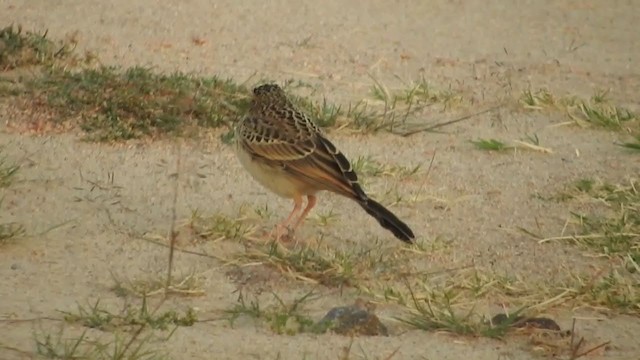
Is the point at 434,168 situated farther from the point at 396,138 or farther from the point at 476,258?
the point at 476,258

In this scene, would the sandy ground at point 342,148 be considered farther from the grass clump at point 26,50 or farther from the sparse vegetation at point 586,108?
the grass clump at point 26,50

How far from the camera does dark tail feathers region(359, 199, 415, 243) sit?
7.52 m

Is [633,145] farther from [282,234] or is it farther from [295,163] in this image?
[282,234]

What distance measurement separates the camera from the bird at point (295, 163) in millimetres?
7715

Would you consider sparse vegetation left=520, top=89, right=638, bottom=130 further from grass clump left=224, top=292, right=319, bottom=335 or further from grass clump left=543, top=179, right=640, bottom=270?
grass clump left=224, top=292, right=319, bottom=335

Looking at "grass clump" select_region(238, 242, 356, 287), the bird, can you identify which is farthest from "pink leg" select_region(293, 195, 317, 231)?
"grass clump" select_region(238, 242, 356, 287)

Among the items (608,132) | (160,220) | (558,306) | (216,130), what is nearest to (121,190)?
(160,220)

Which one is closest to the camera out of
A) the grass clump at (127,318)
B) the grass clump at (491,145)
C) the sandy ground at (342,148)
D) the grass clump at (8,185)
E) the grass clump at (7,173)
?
the grass clump at (127,318)

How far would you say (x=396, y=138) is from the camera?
376 inches

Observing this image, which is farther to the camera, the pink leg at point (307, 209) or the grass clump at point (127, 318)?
the pink leg at point (307, 209)

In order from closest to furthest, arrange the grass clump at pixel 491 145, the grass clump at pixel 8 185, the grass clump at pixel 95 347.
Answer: the grass clump at pixel 95 347 < the grass clump at pixel 8 185 < the grass clump at pixel 491 145

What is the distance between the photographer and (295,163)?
793 centimetres

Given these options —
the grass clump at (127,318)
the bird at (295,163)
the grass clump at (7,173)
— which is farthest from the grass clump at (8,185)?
the bird at (295,163)

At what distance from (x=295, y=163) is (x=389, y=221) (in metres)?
0.64
